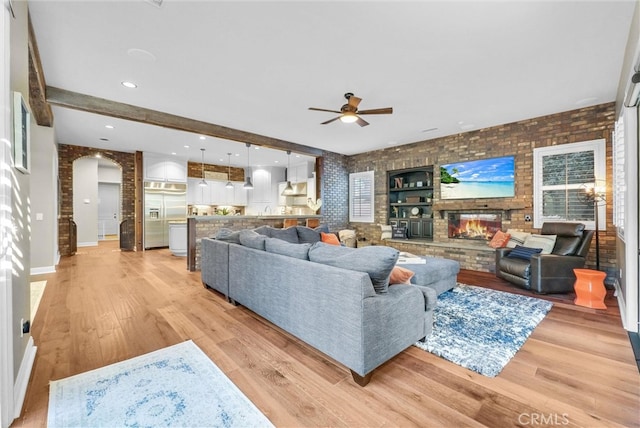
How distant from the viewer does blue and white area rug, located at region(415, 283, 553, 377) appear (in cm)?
219

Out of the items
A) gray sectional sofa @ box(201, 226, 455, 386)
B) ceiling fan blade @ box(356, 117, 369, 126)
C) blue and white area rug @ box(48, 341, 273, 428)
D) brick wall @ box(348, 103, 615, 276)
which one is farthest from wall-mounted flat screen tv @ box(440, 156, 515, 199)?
blue and white area rug @ box(48, 341, 273, 428)

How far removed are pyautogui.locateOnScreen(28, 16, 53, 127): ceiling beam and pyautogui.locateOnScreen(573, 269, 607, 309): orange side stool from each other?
642 cm

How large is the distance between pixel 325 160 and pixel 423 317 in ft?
19.1

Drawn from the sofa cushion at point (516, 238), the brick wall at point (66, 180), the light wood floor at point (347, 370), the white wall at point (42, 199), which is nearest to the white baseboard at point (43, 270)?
the white wall at point (42, 199)

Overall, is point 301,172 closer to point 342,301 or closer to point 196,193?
point 196,193

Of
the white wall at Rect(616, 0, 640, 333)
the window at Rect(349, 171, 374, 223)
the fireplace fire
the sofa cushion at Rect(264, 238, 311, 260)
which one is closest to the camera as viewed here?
the sofa cushion at Rect(264, 238, 311, 260)

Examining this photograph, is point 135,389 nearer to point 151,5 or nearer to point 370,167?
point 151,5

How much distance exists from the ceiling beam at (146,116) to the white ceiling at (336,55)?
5.4 inches

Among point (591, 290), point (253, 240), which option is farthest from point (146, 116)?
point (591, 290)

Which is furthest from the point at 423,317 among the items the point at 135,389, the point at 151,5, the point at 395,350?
the point at 151,5

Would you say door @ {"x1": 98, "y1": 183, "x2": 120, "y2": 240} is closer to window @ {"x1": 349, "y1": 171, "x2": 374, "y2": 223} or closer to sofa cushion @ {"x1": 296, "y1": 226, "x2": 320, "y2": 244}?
window @ {"x1": 349, "y1": 171, "x2": 374, "y2": 223}

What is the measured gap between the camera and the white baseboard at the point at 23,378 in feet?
5.33

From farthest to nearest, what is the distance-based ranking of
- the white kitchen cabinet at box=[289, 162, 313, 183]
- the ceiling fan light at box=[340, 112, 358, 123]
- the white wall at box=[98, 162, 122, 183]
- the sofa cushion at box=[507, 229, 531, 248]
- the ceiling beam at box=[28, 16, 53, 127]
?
1. the white wall at box=[98, 162, 122, 183]
2. the white kitchen cabinet at box=[289, 162, 313, 183]
3. the sofa cushion at box=[507, 229, 531, 248]
4. the ceiling fan light at box=[340, 112, 358, 123]
5. the ceiling beam at box=[28, 16, 53, 127]

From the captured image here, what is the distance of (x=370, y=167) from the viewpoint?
25.3ft
